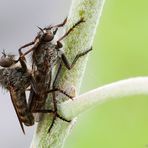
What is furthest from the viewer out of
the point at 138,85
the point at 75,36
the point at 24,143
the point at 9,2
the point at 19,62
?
the point at 9,2

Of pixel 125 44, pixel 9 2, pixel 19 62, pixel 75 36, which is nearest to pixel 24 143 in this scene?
pixel 9 2

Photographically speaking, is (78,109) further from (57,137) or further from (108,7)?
(108,7)

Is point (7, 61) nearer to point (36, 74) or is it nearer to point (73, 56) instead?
point (36, 74)

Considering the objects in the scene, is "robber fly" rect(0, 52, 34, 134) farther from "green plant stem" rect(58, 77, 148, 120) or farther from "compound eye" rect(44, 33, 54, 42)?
"green plant stem" rect(58, 77, 148, 120)

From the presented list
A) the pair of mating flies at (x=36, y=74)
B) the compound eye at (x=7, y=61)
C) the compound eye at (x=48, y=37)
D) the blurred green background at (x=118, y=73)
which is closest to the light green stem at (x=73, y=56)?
the pair of mating flies at (x=36, y=74)

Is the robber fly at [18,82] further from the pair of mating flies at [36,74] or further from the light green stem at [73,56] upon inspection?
the light green stem at [73,56]

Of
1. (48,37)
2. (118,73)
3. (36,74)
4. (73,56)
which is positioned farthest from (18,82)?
(118,73)
